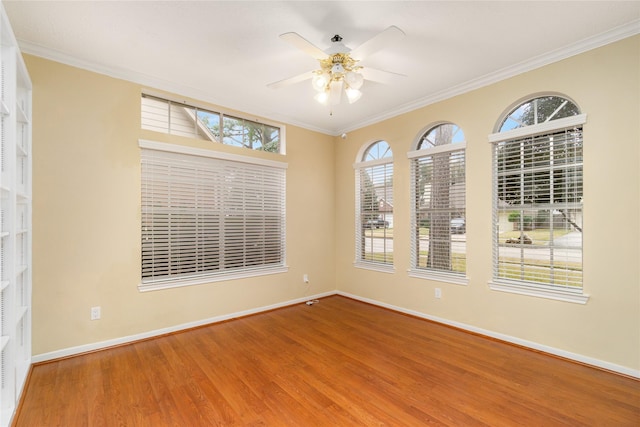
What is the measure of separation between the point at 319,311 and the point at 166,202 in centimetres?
244

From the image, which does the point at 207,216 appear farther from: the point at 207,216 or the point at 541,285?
the point at 541,285

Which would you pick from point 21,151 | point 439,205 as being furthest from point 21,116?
point 439,205

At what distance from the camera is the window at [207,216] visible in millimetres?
3340

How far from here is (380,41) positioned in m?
2.13

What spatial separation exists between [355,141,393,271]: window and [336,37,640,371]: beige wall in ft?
2.50

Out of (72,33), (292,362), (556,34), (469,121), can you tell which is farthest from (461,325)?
(72,33)

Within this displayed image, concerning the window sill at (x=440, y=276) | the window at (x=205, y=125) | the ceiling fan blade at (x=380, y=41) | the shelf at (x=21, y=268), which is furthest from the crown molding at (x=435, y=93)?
the window sill at (x=440, y=276)

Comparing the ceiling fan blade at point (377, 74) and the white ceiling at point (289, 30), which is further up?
the white ceiling at point (289, 30)

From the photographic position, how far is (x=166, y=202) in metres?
3.42

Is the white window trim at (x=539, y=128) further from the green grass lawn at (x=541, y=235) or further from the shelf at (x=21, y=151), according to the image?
the shelf at (x=21, y=151)

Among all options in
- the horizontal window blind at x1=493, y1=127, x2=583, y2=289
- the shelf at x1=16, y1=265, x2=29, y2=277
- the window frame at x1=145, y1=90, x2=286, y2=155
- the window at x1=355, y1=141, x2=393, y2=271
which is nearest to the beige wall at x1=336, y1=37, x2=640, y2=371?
the horizontal window blind at x1=493, y1=127, x2=583, y2=289

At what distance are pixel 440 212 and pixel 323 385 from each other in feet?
8.27

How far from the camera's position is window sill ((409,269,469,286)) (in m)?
3.54

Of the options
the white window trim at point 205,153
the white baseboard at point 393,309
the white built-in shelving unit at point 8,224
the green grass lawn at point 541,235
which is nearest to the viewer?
the white built-in shelving unit at point 8,224
